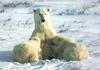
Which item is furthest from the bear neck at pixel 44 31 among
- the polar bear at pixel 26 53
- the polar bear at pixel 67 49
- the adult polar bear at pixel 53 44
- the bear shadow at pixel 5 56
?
the bear shadow at pixel 5 56

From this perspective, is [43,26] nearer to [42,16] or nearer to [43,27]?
[43,27]

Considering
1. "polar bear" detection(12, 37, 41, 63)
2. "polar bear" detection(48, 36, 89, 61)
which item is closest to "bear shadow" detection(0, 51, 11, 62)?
"polar bear" detection(12, 37, 41, 63)

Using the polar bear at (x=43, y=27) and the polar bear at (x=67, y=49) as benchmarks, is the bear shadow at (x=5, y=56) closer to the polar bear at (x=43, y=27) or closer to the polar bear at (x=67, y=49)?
the polar bear at (x=43, y=27)

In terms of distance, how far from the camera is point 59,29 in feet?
39.4

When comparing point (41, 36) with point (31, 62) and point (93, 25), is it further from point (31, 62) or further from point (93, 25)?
point (93, 25)

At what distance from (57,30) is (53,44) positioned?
3200 millimetres

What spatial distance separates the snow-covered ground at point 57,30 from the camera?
7681mm

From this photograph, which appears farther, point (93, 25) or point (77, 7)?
point (77, 7)

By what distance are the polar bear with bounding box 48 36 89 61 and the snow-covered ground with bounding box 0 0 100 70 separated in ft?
0.62

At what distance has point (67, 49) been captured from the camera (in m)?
8.34

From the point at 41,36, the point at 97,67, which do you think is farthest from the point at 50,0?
the point at 97,67

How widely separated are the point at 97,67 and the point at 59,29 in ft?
16.9

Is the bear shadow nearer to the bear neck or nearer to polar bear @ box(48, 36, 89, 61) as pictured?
the bear neck

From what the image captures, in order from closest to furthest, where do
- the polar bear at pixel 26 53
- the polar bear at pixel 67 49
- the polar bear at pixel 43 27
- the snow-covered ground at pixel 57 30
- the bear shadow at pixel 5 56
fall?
1. the snow-covered ground at pixel 57 30
2. the polar bear at pixel 67 49
3. the polar bear at pixel 26 53
4. the bear shadow at pixel 5 56
5. the polar bear at pixel 43 27
